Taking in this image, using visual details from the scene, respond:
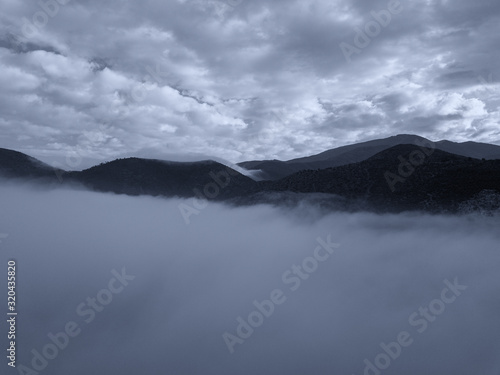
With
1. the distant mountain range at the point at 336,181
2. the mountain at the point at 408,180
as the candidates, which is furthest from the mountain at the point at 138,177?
the mountain at the point at 408,180

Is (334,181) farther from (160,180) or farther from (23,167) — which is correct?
(23,167)

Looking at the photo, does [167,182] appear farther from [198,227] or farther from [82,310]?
[82,310]

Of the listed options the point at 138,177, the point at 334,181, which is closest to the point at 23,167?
the point at 138,177

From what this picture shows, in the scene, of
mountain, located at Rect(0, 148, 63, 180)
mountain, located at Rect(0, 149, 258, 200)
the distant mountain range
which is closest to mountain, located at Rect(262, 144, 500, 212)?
the distant mountain range

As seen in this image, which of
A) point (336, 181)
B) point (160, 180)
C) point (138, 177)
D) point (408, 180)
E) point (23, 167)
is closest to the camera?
point (408, 180)

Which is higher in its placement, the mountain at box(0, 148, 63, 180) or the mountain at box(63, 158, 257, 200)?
the mountain at box(0, 148, 63, 180)

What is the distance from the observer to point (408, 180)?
96.1 meters

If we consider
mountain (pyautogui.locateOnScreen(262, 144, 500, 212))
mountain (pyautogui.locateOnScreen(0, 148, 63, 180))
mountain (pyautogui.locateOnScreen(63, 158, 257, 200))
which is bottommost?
mountain (pyautogui.locateOnScreen(262, 144, 500, 212))

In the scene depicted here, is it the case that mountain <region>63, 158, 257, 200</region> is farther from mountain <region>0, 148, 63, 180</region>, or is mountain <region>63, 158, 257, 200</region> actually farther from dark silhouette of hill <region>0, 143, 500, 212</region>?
mountain <region>0, 148, 63, 180</region>

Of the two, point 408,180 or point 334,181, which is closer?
point 408,180

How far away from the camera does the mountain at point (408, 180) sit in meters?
83.9

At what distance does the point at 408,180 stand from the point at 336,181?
22.9 m

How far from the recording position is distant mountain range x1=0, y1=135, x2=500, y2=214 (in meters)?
85.2

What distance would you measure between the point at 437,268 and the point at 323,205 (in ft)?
127
